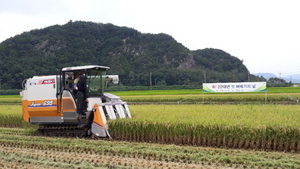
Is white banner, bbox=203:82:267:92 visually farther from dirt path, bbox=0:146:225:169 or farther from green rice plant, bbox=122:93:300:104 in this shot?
dirt path, bbox=0:146:225:169

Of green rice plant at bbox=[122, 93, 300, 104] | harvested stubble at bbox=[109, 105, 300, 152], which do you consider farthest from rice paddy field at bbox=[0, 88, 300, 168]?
green rice plant at bbox=[122, 93, 300, 104]

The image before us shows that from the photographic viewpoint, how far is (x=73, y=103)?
12.7 meters

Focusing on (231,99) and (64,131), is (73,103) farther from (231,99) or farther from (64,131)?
(231,99)

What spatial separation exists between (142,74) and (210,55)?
42313 millimetres

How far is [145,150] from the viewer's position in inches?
384

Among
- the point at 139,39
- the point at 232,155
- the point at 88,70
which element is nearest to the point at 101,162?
the point at 232,155

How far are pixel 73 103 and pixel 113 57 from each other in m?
75.0

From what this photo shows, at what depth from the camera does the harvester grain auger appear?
12.6 metres

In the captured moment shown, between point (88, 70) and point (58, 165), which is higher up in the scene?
point (88, 70)

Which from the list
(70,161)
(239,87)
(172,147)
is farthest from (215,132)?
(239,87)

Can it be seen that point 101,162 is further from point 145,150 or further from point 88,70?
point 88,70

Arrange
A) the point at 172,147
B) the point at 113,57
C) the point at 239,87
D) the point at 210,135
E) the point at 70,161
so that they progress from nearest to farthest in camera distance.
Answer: the point at 70,161, the point at 172,147, the point at 210,135, the point at 239,87, the point at 113,57

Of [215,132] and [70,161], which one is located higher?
[215,132]

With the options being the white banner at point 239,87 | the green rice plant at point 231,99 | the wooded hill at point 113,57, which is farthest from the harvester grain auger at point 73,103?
the wooded hill at point 113,57
